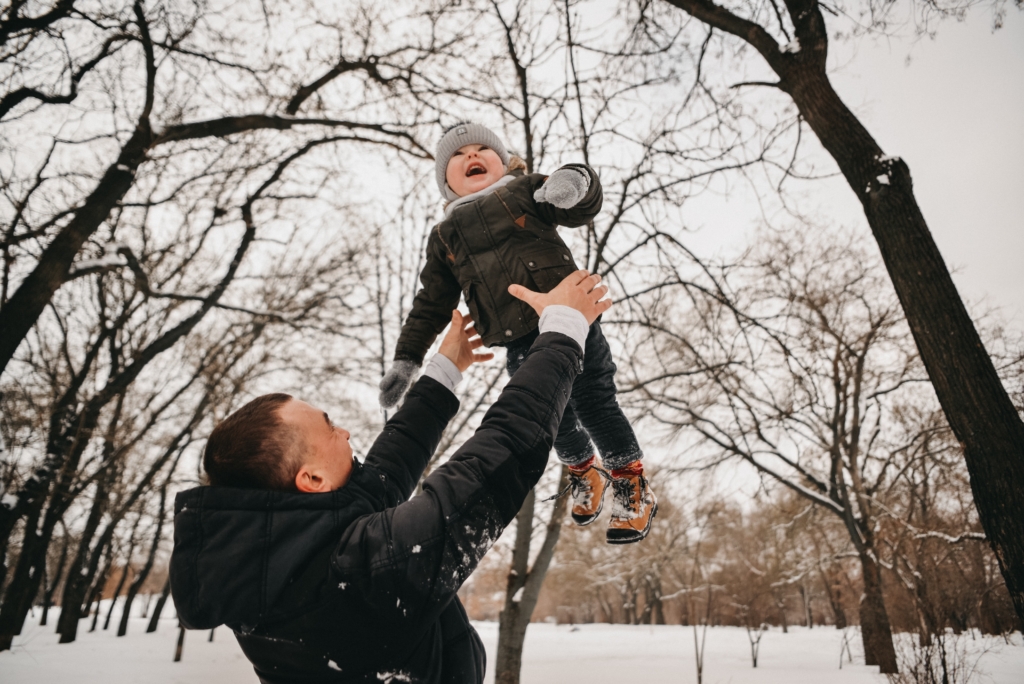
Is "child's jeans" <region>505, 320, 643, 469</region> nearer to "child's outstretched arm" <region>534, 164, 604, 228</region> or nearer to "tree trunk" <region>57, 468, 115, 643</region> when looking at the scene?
"child's outstretched arm" <region>534, 164, 604, 228</region>

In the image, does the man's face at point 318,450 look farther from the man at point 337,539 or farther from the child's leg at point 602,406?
the child's leg at point 602,406

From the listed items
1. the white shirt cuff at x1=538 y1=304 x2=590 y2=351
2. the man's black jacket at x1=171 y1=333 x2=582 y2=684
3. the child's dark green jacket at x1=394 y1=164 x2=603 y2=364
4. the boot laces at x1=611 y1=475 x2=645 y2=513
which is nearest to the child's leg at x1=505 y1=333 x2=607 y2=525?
the boot laces at x1=611 y1=475 x2=645 y2=513

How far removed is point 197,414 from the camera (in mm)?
11281

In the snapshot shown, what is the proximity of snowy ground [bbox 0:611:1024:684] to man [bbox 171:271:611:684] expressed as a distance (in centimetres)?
978

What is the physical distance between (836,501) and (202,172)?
13.7m

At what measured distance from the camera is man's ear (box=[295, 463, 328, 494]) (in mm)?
1158

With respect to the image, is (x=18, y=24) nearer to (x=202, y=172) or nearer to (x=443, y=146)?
(x=202, y=172)

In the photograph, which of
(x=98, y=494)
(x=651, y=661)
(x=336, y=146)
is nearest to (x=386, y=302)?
(x=336, y=146)

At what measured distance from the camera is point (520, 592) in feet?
15.8

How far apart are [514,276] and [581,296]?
0.48 metres

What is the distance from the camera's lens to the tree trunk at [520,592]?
184 inches

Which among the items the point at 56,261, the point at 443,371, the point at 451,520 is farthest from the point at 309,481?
the point at 56,261

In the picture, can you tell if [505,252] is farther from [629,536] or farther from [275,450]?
[629,536]

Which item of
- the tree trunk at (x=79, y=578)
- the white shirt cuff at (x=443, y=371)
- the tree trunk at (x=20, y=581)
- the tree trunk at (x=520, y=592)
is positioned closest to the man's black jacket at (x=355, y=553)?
the white shirt cuff at (x=443, y=371)
